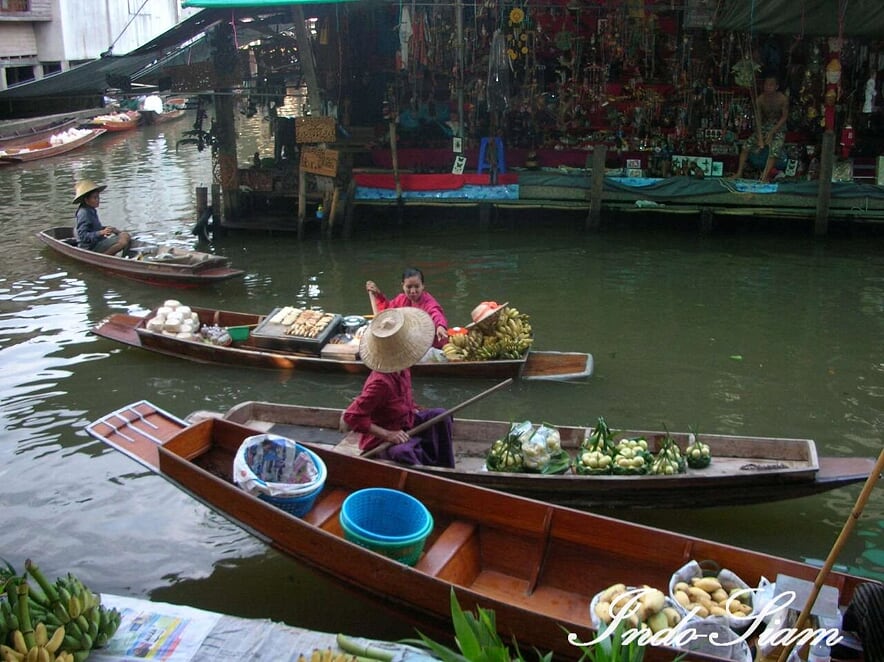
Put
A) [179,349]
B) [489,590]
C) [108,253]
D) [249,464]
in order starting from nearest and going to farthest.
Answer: [489,590], [249,464], [179,349], [108,253]

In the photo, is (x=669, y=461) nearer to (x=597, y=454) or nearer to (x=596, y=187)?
(x=597, y=454)

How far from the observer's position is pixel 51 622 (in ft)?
13.6

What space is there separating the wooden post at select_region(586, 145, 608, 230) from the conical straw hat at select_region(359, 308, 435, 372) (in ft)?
27.9

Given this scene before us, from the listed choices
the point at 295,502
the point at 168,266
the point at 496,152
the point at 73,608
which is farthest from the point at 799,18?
the point at 73,608

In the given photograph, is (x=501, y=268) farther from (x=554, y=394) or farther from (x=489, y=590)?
(x=489, y=590)

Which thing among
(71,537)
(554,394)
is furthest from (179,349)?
(554,394)

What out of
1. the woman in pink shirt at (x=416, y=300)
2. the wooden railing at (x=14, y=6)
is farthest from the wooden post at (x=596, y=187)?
the wooden railing at (x=14, y=6)

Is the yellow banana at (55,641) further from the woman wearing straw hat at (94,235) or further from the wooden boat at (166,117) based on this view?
the wooden boat at (166,117)

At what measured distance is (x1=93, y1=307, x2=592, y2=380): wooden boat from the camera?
27.7ft

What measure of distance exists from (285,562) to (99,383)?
13.1ft

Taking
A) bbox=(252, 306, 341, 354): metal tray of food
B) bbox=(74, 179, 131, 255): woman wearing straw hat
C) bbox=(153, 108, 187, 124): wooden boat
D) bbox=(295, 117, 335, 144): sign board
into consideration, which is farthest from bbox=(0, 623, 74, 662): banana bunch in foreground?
bbox=(153, 108, 187, 124): wooden boat

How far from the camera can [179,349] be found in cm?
913

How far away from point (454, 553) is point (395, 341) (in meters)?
1.48

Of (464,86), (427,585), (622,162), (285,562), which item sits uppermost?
(464,86)
